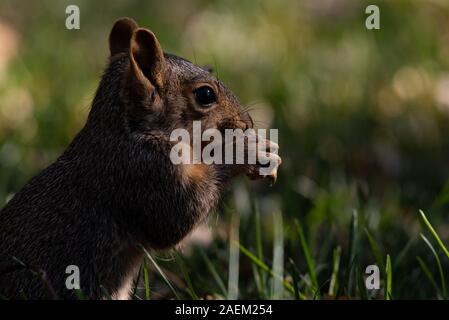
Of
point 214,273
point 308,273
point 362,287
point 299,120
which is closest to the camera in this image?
point 362,287

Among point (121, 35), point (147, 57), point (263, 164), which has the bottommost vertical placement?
point (263, 164)

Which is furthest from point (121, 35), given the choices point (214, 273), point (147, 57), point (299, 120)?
point (299, 120)

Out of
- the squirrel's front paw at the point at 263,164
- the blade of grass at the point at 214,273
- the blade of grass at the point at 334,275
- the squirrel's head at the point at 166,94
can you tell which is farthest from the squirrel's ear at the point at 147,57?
the blade of grass at the point at 334,275

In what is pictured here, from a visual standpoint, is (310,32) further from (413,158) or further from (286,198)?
(286,198)

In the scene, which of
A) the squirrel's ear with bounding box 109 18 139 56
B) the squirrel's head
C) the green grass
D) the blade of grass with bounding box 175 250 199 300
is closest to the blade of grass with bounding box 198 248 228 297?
the green grass

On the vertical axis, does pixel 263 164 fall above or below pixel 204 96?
below

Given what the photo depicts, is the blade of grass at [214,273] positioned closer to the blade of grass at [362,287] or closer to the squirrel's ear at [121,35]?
the blade of grass at [362,287]

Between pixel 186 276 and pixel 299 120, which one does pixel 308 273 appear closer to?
pixel 186 276

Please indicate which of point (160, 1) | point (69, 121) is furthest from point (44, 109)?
point (160, 1)
